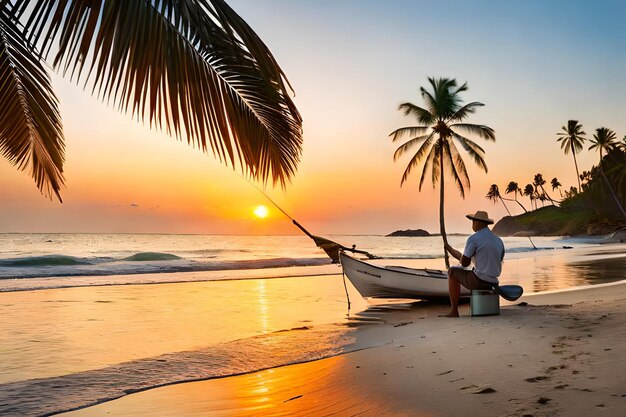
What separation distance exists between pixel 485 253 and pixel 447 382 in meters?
4.54

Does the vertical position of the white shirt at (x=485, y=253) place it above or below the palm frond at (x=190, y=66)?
below

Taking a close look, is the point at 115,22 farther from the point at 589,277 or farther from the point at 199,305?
the point at 589,277

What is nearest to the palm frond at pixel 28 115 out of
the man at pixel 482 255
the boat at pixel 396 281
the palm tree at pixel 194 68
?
the palm tree at pixel 194 68

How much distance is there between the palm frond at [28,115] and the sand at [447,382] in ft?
7.95

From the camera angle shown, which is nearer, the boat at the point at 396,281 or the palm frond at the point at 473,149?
the boat at the point at 396,281

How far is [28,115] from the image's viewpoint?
5270 millimetres

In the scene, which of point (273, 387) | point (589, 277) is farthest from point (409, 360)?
point (589, 277)

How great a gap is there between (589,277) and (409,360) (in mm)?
16365

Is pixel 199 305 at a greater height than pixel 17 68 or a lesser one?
lesser

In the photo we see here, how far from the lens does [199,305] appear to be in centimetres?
1468

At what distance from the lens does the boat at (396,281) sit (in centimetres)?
1350

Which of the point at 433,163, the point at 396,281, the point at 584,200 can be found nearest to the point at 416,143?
the point at 433,163

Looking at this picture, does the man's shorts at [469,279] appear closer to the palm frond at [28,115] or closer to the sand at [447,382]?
the sand at [447,382]

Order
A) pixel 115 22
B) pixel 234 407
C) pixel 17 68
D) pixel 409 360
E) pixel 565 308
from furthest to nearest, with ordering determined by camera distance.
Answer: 1. pixel 565 308
2. pixel 409 360
3. pixel 234 407
4. pixel 17 68
5. pixel 115 22
